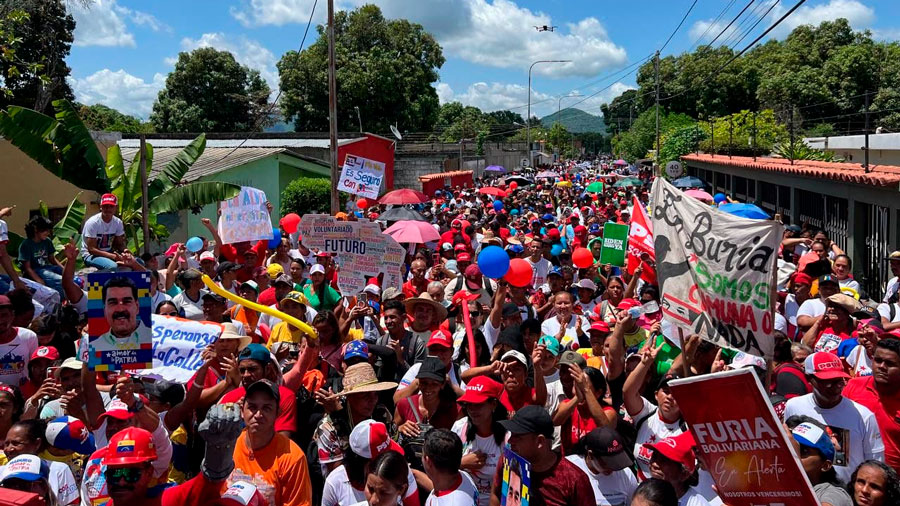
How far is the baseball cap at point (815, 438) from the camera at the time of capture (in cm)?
442

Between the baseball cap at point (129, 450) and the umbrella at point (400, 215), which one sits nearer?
the baseball cap at point (129, 450)

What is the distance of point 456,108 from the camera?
94.9m

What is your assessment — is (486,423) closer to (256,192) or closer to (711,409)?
(711,409)

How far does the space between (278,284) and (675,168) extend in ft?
85.5

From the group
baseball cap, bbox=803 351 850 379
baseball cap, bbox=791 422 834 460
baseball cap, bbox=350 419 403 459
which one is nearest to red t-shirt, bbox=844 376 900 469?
baseball cap, bbox=803 351 850 379

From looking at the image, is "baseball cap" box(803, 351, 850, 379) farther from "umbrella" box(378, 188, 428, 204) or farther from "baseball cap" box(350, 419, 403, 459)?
"umbrella" box(378, 188, 428, 204)

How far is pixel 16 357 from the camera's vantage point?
5.98m

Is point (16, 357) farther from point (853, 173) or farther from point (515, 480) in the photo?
point (853, 173)

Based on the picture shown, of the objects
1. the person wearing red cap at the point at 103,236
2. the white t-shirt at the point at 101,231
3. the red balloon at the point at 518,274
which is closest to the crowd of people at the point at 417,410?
the red balloon at the point at 518,274

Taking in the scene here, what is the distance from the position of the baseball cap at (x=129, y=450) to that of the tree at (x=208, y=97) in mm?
49549

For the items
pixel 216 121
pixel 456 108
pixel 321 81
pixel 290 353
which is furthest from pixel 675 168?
pixel 456 108

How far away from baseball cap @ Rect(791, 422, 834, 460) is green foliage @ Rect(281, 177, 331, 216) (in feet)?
71.6

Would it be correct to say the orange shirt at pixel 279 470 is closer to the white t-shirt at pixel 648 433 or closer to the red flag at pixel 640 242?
the white t-shirt at pixel 648 433

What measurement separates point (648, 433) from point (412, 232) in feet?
24.0
